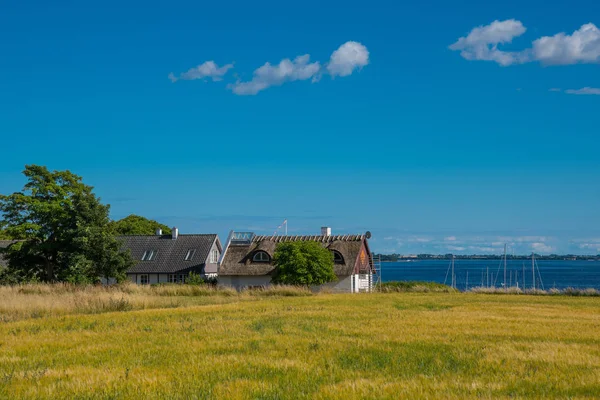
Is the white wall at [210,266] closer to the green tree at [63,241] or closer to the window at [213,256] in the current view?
the window at [213,256]

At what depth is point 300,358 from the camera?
42.7ft

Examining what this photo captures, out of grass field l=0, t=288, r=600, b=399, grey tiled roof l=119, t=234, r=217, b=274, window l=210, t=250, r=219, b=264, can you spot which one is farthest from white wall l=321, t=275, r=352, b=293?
grass field l=0, t=288, r=600, b=399

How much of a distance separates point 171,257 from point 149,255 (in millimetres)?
2782

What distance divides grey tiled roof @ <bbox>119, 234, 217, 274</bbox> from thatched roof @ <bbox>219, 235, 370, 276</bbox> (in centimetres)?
500

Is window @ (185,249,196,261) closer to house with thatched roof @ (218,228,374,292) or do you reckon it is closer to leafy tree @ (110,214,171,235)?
house with thatched roof @ (218,228,374,292)

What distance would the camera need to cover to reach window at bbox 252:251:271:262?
213 feet

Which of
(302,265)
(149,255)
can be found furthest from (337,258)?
(149,255)

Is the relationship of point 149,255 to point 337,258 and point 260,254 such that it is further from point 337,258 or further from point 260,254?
point 337,258

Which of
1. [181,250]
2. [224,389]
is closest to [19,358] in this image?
[224,389]

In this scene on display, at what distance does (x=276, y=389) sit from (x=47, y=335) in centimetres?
988

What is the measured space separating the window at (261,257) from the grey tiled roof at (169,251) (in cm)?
740

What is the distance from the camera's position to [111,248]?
53594mm

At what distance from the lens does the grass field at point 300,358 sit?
10172 mm

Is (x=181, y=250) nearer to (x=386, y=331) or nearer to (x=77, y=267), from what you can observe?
(x=77, y=267)
